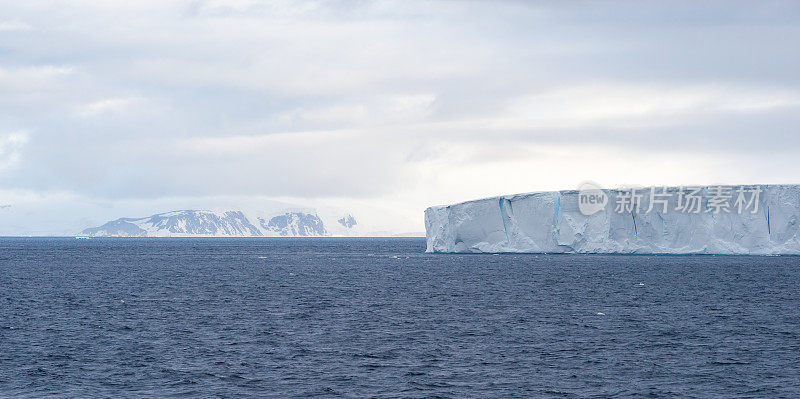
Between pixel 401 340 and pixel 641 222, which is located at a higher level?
pixel 641 222

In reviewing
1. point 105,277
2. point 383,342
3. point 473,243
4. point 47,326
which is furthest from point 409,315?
point 473,243

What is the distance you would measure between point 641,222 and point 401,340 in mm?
56413

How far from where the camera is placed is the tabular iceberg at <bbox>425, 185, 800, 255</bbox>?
251 ft

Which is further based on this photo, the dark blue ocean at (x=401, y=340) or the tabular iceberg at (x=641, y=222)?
the tabular iceberg at (x=641, y=222)

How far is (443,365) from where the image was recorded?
77.0 feet

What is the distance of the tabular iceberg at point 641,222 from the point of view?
76375 mm

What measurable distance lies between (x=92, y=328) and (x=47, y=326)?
2.10 metres

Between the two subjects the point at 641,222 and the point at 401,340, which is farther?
the point at 641,222

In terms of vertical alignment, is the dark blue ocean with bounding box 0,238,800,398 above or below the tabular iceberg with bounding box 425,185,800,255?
below

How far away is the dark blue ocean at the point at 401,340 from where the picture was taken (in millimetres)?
20703

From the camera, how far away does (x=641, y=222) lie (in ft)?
260

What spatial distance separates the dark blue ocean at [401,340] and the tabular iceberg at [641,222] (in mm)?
24057

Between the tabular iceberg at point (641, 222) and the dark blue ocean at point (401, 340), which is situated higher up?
the tabular iceberg at point (641, 222)

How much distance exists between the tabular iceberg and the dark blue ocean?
2406cm
